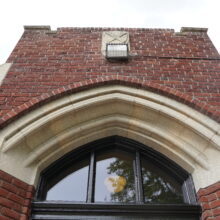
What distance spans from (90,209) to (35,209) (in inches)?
23.8

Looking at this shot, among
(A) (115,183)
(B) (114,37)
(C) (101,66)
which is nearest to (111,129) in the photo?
(A) (115,183)

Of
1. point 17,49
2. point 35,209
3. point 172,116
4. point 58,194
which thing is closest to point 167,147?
point 172,116

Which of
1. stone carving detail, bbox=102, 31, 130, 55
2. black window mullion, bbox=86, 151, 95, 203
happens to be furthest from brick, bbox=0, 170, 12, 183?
stone carving detail, bbox=102, 31, 130, 55

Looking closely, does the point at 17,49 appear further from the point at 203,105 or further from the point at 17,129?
the point at 203,105

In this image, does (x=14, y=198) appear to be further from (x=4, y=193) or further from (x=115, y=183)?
(x=115, y=183)

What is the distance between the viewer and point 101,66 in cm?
392

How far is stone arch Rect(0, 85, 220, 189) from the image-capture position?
3.02 metres

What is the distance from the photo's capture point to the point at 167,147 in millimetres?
3357

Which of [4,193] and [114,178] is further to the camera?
[114,178]

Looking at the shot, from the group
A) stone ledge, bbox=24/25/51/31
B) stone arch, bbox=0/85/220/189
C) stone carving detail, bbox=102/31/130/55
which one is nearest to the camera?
stone arch, bbox=0/85/220/189

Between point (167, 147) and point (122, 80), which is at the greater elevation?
point (122, 80)

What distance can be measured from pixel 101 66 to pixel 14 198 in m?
2.17

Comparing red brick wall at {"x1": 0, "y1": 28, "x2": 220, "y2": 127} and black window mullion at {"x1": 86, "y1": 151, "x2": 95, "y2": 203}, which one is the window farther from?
red brick wall at {"x1": 0, "y1": 28, "x2": 220, "y2": 127}

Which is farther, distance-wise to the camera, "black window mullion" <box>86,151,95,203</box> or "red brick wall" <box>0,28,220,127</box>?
"red brick wall" <box>0,28,220,127</box>
